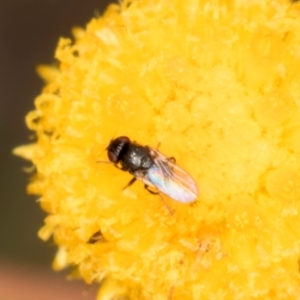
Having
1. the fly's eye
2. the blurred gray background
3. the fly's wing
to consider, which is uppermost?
the blurred gray background

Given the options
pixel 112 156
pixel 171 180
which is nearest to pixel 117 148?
pixel 112 156

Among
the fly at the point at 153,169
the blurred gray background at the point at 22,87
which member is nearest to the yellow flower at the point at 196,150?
the fly at the point at 153,169

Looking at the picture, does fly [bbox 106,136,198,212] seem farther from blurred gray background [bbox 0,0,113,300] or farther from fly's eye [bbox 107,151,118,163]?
blurred gray background [bbox 0,0,113,300]

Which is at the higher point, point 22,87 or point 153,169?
point 22,87

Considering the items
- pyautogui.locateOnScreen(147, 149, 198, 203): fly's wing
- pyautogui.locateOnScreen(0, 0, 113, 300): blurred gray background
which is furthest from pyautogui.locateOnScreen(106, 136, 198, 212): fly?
pyautogui.locateOnScreen(0, 0, 113, 300): blurred gray background

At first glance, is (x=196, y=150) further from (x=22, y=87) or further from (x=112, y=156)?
(x=22, y=87)
